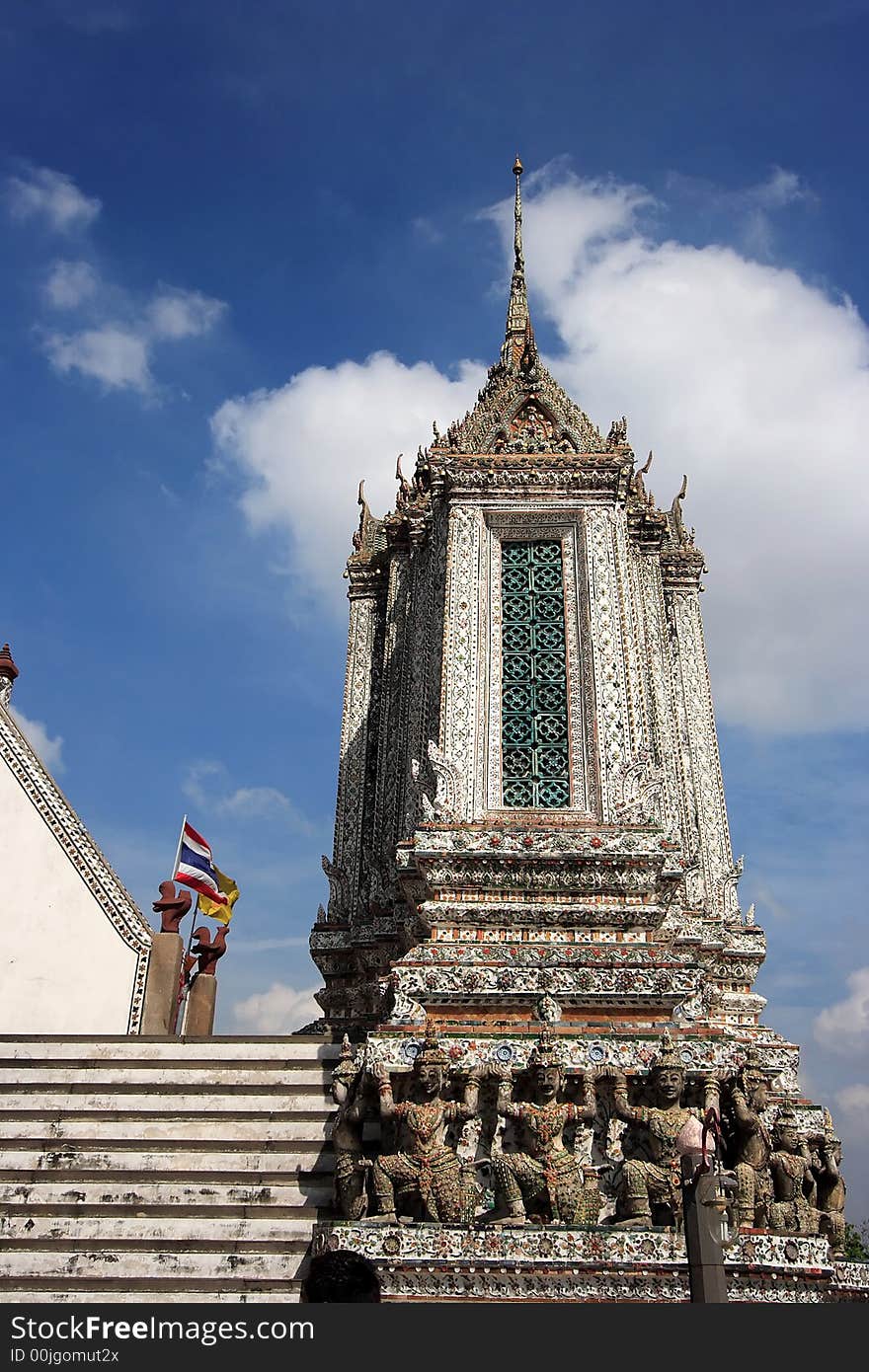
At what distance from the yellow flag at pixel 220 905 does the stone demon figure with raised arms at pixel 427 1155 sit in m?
6.74

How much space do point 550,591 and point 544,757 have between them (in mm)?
2032

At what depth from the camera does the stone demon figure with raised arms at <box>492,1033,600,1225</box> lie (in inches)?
320

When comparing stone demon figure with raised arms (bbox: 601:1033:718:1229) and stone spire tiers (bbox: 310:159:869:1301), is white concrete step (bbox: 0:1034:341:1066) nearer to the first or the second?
stone spire tiers (bbox: 310:159:869:1301)

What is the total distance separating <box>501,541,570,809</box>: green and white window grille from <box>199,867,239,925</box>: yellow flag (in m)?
5.42

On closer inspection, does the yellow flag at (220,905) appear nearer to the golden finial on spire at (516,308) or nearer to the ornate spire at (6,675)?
the ornate spire at (6,675)

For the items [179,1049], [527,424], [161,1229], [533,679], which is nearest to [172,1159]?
[161,1229]

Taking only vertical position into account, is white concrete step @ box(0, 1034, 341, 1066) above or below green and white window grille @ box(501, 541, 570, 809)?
below

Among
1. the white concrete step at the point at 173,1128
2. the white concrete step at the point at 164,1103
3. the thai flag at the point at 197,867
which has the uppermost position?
the thai flag at the point at 197,867

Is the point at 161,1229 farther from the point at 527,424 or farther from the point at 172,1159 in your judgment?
the point at 527,424

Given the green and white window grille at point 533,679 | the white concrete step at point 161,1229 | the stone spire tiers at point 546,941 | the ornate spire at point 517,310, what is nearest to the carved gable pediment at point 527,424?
the stone spire tiers at point 546,941

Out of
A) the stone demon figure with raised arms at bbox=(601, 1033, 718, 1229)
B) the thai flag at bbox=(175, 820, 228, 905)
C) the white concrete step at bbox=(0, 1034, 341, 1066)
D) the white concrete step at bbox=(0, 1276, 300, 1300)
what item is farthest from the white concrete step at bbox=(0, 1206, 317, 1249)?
the thai flag at bbox=(175, 820, 228, 905)

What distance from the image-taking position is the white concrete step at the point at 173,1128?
31.2 feet

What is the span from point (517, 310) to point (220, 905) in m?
11.3

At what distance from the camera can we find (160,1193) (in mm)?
9086
